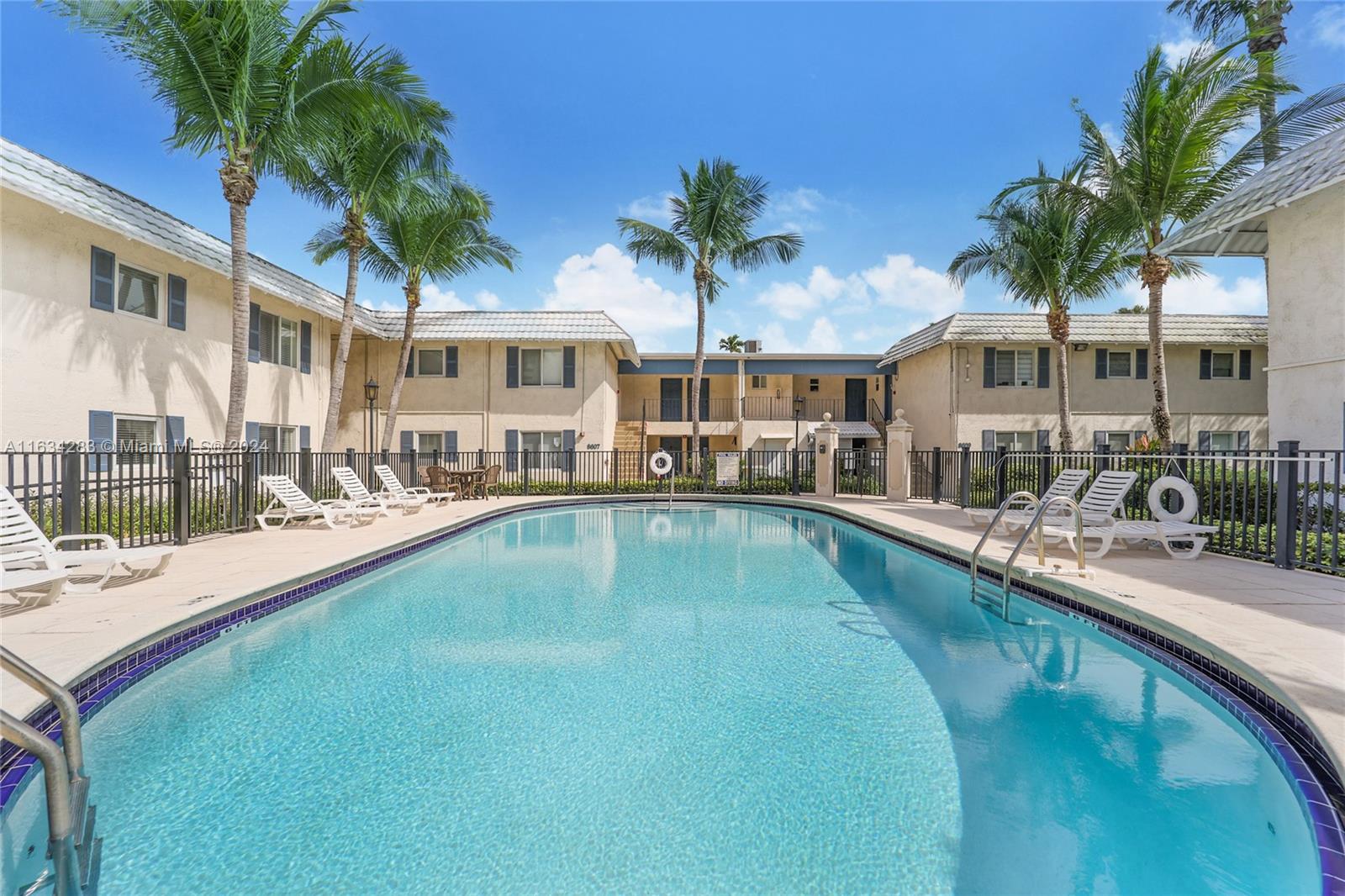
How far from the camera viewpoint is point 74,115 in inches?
531

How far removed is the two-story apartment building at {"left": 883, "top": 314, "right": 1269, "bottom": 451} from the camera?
811 inches

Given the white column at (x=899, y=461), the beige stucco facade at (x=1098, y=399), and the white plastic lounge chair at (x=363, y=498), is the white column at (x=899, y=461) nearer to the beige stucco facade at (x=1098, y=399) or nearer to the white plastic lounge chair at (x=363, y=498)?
the beige stucco facade at (x=1098, y=399)

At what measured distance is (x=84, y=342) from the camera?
1050 centimetres

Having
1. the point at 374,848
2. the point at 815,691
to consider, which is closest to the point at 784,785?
the point at 815,691

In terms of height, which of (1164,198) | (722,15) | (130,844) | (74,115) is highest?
(722,15)

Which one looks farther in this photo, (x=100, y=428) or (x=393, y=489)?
(x=393, y=489)

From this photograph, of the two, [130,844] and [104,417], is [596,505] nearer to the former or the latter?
Answer: [104,417]

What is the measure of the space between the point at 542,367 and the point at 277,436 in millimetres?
7979

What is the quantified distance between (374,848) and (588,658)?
89.7 inches

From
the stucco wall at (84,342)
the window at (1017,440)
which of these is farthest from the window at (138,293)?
the window at (1017,440)

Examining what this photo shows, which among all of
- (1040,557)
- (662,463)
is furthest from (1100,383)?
(1040,557)

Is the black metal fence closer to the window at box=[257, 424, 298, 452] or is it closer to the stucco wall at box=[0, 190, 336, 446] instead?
the stucco wall at box=[0, 190, 336, 446]

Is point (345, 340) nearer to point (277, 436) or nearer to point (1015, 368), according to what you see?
point (277, 436)

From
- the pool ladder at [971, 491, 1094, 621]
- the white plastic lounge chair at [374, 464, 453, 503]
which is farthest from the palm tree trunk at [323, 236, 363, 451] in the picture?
the pool ladder at [971, 491, 1094, 621]
